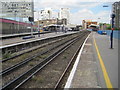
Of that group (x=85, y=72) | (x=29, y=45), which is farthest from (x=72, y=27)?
(x=85, y=72)

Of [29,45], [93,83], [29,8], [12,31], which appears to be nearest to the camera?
[93,83]

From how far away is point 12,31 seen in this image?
41.0m

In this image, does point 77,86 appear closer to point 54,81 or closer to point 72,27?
point 54,81

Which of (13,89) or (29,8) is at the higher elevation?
(29,8)

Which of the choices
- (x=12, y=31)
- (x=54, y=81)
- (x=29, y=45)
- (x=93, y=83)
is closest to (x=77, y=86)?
(x=93, y=83)

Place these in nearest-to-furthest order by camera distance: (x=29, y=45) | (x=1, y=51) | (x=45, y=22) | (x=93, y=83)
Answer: (x=93, y=83) → (x=1, y=51) → (x=29, y=45) → (x=45, y=22)

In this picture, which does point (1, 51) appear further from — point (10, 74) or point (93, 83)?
point (93, 83)

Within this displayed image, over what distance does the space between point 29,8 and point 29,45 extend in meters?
72.5

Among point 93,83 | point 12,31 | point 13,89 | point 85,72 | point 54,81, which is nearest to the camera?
point 13,89

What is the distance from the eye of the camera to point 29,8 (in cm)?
8944

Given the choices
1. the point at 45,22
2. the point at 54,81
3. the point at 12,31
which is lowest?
the point at 54,81

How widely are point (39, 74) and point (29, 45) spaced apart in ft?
41.5

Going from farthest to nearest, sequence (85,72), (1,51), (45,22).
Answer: (45,22) → (1,51) → (85,72)

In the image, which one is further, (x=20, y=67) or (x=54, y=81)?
(x=20, y=67)
